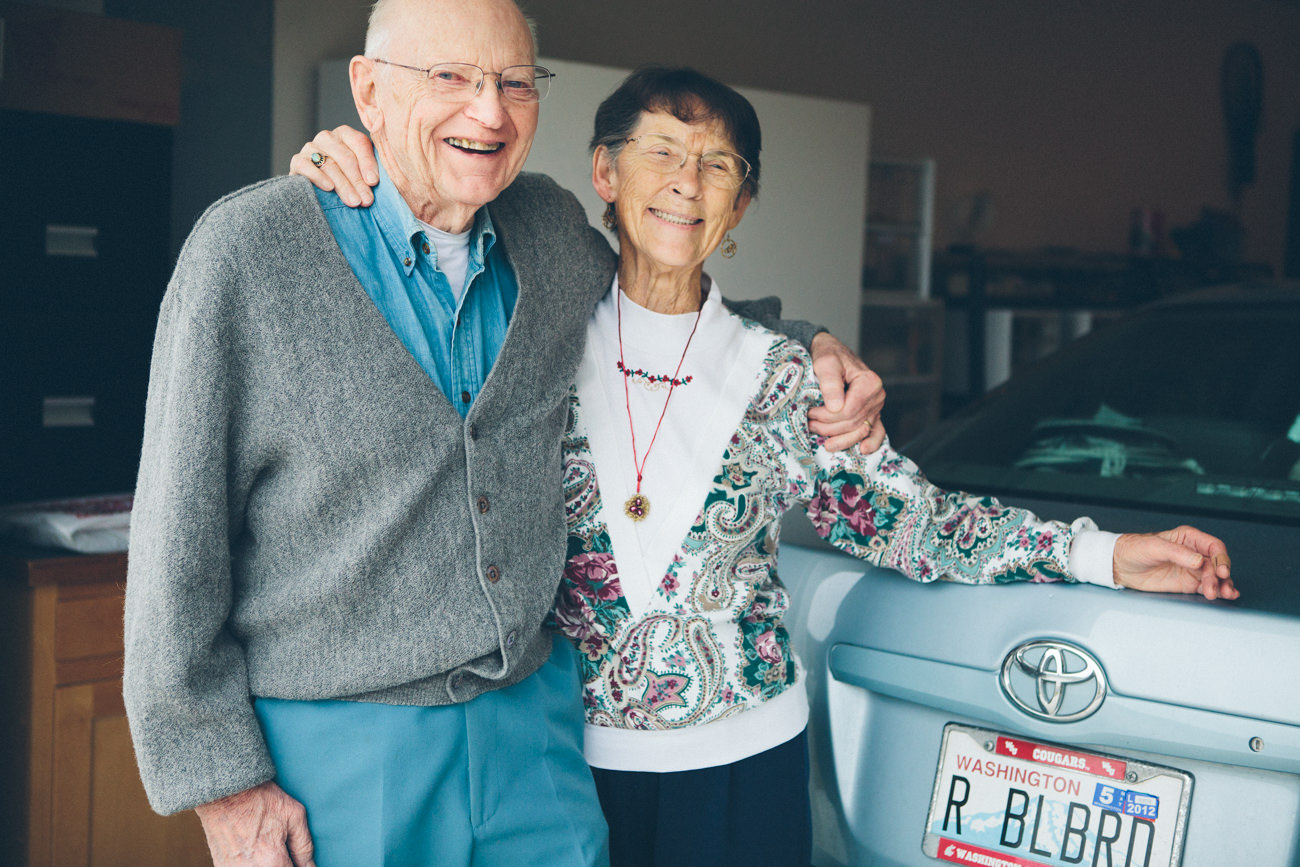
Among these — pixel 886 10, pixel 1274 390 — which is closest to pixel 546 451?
pixel 1274 390

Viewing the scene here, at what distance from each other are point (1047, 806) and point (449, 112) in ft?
3.14

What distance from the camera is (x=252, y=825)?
1.12 m

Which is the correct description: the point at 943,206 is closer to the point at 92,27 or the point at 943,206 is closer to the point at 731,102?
the point at 92,27

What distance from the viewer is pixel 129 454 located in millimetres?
2854

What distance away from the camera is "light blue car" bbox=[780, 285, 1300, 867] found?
1225 mm

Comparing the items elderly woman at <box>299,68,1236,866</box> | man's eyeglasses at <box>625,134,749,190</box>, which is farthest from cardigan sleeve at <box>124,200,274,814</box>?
man's eyeglasses at <box>625,134,749,190</box>

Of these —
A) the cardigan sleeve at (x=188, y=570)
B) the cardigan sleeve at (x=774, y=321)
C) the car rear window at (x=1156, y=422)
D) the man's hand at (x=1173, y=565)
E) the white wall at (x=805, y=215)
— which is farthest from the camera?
the white wall at (x=805, y=215)

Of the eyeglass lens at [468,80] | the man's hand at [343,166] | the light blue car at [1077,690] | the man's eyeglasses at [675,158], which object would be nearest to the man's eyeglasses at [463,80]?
the eyeglass lens at [468,80]

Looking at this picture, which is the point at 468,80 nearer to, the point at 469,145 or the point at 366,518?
the point at 469,145

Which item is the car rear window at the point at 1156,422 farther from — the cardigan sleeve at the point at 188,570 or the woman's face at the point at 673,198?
the cardigan sleeve at the point at 188,570

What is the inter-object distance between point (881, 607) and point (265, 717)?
28.8 inches

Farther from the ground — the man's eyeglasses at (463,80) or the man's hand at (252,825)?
the man's eyeglasses at (463,80)

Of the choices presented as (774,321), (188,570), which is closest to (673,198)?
(774,321)

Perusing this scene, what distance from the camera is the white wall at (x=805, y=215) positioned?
14.0ft
